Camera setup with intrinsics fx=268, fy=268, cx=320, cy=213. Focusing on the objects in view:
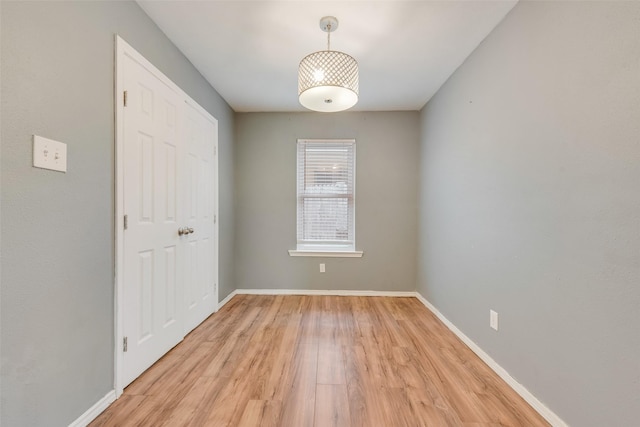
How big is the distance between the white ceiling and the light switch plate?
1168 millimetres

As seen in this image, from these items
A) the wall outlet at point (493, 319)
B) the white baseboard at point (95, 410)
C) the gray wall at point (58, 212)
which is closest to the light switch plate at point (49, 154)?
the gray wall at point (58, 212)

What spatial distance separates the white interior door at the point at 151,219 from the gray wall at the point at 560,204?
2412 millimetres

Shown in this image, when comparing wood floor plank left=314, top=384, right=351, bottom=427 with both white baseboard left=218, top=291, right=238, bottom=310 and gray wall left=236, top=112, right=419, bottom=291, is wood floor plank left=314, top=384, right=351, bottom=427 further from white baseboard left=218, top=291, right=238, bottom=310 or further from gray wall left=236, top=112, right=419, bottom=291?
gray wall left=236, top=112, right=419, bottom=291

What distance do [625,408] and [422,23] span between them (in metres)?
2.34

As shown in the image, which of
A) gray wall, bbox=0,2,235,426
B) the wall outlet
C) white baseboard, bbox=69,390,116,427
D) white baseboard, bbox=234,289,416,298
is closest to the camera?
gray wall, bbox=0,2,235,426

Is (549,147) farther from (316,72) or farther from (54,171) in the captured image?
(54,171)

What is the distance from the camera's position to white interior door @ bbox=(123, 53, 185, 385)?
167 centimetres

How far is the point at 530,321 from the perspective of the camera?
5.14ft

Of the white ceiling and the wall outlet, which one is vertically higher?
the white ceiling

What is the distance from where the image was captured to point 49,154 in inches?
46.2

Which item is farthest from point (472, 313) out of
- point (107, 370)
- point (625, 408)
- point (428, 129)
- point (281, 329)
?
point (107, 370)

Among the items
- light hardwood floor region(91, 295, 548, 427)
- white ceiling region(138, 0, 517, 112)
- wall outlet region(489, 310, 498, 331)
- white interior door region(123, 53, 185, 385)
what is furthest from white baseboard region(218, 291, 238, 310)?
wall outlet region(489, 310, 498, 331)

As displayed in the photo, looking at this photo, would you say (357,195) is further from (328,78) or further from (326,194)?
(328,78)

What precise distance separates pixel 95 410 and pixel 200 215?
5.22 feet
